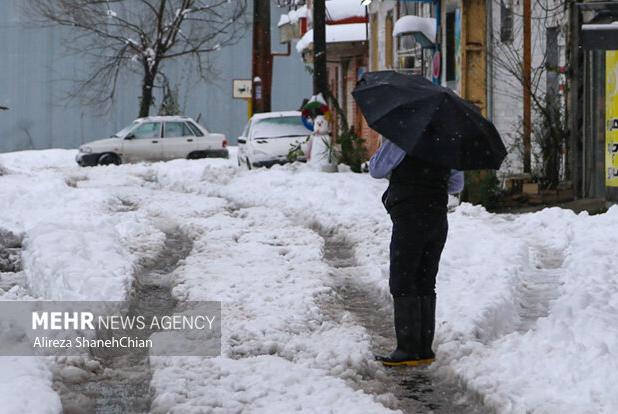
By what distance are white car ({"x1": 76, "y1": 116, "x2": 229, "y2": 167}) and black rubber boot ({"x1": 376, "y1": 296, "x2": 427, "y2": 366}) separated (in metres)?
28.2

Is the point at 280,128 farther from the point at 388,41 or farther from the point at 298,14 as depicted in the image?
the point at 298,14

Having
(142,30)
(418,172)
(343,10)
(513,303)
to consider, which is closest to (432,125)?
(418,172)

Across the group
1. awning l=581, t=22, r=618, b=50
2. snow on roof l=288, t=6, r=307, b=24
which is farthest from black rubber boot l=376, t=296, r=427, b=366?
snow on roof l=288, t=6, r=307, b=24

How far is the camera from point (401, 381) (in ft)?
23.6

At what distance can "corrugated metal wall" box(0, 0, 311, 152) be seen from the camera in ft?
179

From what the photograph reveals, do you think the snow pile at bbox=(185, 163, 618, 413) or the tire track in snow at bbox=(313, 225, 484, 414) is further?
the tire track in snow at bbox=(313, 225, 484, 414)

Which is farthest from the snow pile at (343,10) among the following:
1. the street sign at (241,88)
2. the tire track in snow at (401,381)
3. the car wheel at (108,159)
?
the tire track in snow at (401,381)

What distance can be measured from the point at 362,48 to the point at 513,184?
62.0 ft

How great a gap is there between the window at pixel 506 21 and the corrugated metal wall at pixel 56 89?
108 ft

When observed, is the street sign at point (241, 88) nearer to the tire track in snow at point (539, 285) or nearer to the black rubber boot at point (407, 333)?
the tire track in snow at point (539, 285)

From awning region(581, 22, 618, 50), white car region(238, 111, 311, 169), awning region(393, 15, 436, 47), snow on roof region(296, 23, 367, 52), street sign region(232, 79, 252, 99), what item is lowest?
white car region(238, 111, 311, 169)

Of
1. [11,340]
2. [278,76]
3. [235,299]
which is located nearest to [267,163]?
[235,299]

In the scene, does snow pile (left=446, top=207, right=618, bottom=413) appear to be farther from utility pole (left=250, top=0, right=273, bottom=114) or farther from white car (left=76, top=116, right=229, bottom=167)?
white car (left=76, top=116, right=229, bottom=167)

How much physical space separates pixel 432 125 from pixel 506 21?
1523 centimetres
